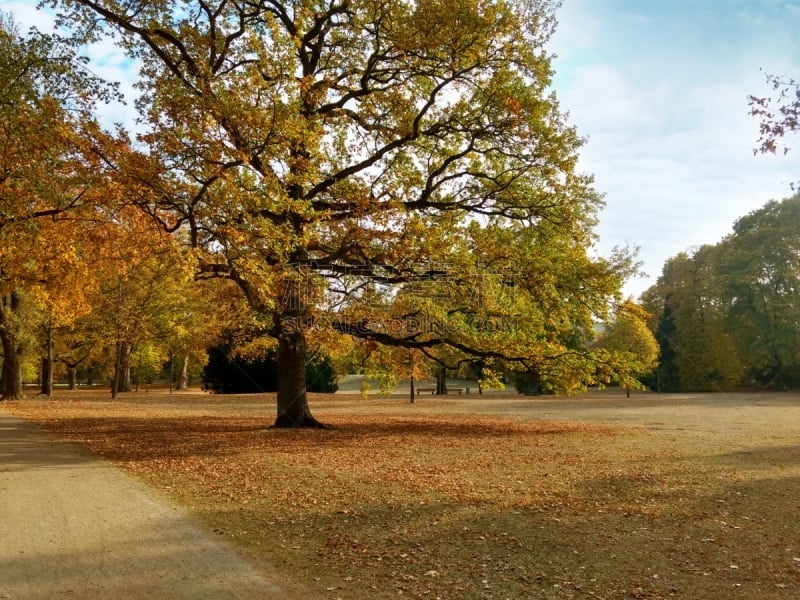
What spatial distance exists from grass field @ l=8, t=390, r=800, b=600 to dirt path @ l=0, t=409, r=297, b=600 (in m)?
0.40

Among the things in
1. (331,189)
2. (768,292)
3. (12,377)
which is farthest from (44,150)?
(768,292)

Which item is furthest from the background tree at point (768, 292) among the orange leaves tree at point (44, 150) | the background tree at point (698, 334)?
the orange leaves tree at point (44, 150)

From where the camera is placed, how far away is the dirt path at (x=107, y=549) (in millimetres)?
4637

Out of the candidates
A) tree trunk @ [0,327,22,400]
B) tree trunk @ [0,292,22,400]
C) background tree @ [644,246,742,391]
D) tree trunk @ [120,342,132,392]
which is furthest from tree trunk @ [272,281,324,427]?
background tree @ [644,246,742,391]

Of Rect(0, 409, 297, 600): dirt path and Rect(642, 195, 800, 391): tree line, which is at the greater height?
Rect(642, 195, 800, 391): tree line

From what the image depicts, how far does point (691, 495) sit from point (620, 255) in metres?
11.5

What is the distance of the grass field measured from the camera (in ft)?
16.4

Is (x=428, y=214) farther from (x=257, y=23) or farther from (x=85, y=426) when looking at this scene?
(x=85, y=426)

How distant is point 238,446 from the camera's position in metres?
13.4

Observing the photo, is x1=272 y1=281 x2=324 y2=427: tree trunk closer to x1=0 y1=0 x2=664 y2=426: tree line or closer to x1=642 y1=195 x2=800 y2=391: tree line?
x1=0 y1=0 x2=664 y2=426: tree line

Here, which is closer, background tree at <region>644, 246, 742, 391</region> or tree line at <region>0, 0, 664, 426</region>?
tree line at <region>0, 0, 664, 426</region>

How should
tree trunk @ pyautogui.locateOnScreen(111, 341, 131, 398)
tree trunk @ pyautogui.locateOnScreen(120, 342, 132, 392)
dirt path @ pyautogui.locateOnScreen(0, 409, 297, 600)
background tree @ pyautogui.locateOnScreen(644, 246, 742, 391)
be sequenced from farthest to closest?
1. background tree @ pyautogui.locateOnScreen(644, 246, 742, 391)
2. tree trunk @ pyautogui.locateOnScreen(120, 342, 132, 392)
3. tree trunk @ pyautogui.locateOnScreen(111, 341, 131, 398)
4. dirt path @ pyautogui.locateOnScreen(0, 409, 297, 600)

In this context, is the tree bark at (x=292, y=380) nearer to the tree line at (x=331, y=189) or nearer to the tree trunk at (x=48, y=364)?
the tree line at (x=331, y=189)

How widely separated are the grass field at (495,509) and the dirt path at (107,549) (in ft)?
1.30
